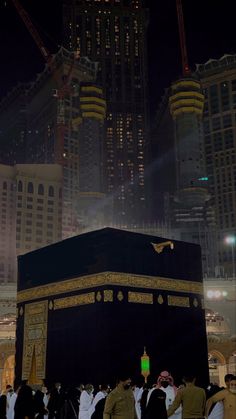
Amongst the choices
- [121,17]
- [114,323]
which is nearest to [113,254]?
[114,323]

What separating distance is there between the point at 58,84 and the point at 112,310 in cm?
9418

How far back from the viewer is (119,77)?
401ft

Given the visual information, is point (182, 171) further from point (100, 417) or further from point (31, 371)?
point (100, 417)

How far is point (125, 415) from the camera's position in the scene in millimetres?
5688

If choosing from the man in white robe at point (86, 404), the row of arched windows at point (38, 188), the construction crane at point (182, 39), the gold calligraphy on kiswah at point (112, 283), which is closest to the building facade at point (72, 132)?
the row of arched windows at point (38, 188)

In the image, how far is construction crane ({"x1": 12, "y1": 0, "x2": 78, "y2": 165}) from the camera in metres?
96.6

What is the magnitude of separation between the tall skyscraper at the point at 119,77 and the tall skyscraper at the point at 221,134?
19.9 m

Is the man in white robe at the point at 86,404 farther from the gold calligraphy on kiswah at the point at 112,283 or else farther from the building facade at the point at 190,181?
the building facade at the point at 190,181

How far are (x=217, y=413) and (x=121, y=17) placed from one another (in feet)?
428

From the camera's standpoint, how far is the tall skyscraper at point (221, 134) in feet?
316

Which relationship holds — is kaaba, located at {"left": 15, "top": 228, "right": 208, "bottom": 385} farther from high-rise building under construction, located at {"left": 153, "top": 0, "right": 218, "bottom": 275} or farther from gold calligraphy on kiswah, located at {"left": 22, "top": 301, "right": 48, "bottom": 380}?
high-rise building under construction, located at {"left": 153, "top": 0, "right": 218, "bottom": 275}

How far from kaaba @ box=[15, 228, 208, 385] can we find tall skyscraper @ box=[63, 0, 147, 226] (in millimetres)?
96328

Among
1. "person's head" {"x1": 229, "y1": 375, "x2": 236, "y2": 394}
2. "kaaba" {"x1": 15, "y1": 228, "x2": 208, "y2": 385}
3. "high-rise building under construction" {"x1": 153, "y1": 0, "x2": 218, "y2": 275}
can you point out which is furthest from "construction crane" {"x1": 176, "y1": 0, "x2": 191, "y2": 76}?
"person's head" {"x1": 229, "y1": 375, "x2": 236, "y2": 394}

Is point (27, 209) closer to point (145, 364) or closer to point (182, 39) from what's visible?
point (182, 39)
